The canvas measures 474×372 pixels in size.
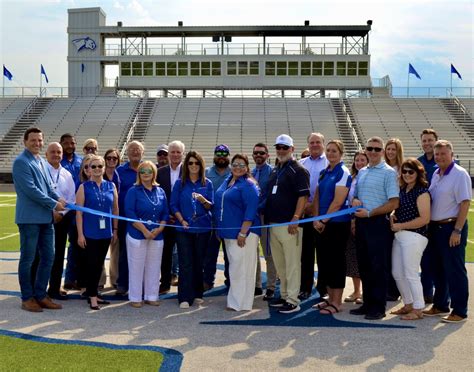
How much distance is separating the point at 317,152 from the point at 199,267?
201 centimetres

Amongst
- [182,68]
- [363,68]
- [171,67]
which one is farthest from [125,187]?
[363,68]

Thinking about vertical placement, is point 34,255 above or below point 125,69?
below

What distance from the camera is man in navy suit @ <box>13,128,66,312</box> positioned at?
6.08 meters

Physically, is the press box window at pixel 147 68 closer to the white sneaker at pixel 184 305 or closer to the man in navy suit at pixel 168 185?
the man in navy suit at pixel 168 185

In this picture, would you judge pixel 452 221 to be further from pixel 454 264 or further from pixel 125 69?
pixel 125 69

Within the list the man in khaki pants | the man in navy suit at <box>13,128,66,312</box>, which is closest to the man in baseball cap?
the man in navy suit at <box>13,128,66,312</box>

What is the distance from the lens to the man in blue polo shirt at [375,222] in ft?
19.5

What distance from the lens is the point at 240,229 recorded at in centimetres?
652

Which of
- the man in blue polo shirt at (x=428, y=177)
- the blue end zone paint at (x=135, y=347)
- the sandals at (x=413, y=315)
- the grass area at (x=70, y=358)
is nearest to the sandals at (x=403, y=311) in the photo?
the sandals at (x=413, y=315)

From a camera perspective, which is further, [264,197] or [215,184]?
[215,184]

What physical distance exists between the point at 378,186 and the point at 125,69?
37663 millimetres

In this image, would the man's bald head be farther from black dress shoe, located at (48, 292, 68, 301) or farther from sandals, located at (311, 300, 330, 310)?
sandals, located at (311, 300, 330, 310)

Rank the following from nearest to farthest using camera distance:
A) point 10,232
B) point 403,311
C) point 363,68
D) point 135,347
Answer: point 135,347 < point 403,311 < point 10,232 < point 363,68

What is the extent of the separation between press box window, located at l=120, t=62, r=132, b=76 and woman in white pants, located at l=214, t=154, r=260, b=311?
3651cm
